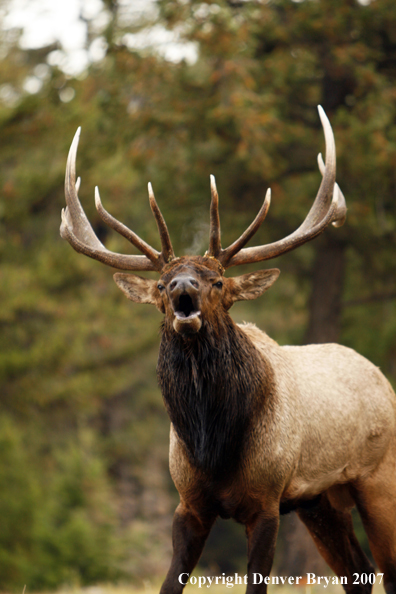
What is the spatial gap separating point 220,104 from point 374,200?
7.98 feet

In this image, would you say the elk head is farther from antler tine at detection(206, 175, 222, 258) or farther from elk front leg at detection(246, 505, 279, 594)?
elk front leg at detection(246, 505, 279, 594)

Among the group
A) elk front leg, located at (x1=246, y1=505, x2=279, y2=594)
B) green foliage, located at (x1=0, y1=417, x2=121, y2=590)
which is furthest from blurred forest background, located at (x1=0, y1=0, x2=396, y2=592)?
elk front leg, located at (x1=246, y1=505, x2=279, y2=594)

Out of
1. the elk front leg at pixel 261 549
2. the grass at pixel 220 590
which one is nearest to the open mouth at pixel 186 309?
the elk front leg at pixel 261 549

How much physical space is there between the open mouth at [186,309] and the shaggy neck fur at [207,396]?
16cm

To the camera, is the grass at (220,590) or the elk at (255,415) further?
the grass at (220,590)

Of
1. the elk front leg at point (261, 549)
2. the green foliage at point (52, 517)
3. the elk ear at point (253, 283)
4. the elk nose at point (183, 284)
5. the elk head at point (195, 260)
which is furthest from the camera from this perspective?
the green foliage at point (52, 517)

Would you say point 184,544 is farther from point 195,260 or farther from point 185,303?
point 195,260

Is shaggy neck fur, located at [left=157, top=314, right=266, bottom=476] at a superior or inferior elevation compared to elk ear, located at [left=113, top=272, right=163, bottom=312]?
inferior

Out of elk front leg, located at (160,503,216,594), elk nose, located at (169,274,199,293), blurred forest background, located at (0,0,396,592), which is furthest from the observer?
blurred forest background, located at (0,0,396,592)

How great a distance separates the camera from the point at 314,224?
15.6 feet

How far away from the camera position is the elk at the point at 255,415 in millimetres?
4090

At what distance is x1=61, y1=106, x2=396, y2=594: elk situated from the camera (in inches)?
161

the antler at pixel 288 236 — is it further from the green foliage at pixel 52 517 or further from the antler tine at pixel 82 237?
the green foliage at pixel 52 517

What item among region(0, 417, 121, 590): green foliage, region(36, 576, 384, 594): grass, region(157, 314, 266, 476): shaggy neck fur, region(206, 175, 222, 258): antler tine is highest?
region(206, 175, 222, 258): antler tine
